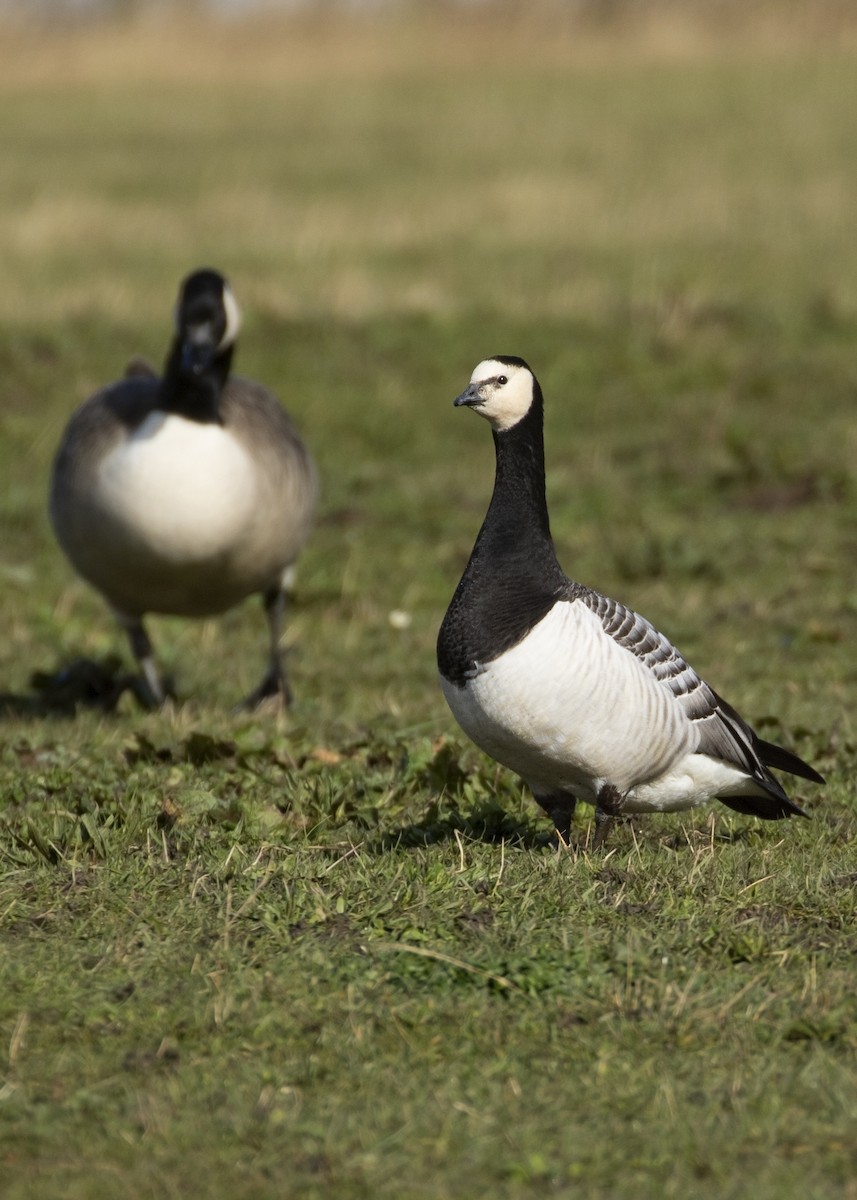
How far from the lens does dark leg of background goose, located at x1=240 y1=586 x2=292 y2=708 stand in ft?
29.4

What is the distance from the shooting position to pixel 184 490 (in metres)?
8.32

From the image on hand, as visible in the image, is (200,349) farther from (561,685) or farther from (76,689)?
(561,685)

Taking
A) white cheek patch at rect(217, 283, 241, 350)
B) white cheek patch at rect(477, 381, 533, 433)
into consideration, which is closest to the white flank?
white cheek patch at rect(477, 381, 533, 433)

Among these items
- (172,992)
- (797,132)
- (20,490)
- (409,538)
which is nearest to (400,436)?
(409,538)

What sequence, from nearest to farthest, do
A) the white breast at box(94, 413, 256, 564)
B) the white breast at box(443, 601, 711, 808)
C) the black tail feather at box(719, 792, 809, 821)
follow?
the white breast at box(443, 601, 711, 808), the black tail feather at box(719, 792, 809, 821), the white breast at box(94, 413, 256, 564)

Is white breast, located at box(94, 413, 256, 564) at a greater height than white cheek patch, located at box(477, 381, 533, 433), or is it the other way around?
white cheek patch, located at box(477, 381, 533, 433)

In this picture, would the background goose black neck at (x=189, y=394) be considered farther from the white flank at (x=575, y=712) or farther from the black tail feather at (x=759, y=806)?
the black tail feather at (x=759, y=806)

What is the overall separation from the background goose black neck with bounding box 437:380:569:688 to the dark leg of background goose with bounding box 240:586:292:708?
3.41m

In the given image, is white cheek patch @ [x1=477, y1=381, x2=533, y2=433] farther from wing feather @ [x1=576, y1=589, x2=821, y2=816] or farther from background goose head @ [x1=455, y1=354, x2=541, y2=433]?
wing feather @ [x1=576, y1=589, x2=821, y2=816]

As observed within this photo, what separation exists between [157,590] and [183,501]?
68cm

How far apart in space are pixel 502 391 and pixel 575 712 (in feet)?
3.82

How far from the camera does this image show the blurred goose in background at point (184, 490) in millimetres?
8352

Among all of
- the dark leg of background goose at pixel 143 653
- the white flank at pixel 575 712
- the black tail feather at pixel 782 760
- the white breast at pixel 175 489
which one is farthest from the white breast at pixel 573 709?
the dark leg of background goose at pixel 143 653

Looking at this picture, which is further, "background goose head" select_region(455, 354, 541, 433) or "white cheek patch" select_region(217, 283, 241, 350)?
"white cheek patch" select_region(217, 283, 241, 350)
